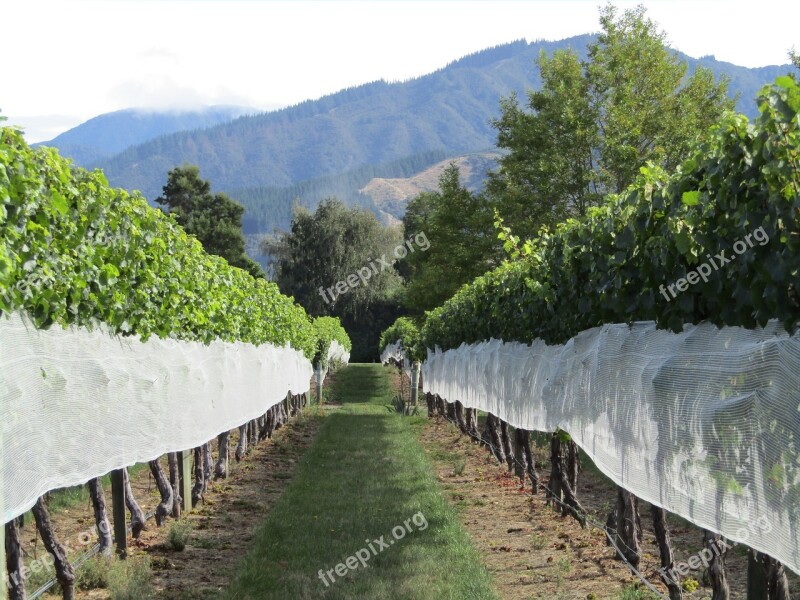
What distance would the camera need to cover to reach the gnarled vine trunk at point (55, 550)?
6.22 m

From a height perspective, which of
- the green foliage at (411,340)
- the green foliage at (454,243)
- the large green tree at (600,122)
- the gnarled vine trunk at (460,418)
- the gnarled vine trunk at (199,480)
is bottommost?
the gnarled vine trunk at (460,418)

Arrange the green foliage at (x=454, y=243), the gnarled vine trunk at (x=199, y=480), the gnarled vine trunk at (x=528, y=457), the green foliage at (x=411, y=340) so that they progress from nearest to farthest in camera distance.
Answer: the gnarled vine trunk at (x=199, y=480)
the gnarled vine trunk at (x=528, y=457)
the green foliage at (x=411, y=340)
the green foliage at (x=454, y=243)

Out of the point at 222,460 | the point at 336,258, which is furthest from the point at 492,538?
the point at 336,258

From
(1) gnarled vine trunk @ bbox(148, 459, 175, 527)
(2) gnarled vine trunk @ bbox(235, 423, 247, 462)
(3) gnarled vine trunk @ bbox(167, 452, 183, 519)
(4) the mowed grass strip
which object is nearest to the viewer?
(4) the mowed grass strip

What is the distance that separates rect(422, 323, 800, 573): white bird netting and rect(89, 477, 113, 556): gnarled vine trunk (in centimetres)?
404

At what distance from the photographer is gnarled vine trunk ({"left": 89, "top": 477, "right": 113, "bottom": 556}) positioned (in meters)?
7.37

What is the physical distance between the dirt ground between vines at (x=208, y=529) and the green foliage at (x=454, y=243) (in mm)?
16516

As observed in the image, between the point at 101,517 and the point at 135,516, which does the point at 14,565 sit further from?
the point at 135,516

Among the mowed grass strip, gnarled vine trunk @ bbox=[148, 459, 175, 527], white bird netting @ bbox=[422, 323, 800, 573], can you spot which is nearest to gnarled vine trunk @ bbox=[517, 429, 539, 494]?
the mowed grass strip

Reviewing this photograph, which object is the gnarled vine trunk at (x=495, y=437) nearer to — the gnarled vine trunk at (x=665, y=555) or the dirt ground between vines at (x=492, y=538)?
the dirt ground between vines at (x=492, y=538)

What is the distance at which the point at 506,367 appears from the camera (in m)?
11.8

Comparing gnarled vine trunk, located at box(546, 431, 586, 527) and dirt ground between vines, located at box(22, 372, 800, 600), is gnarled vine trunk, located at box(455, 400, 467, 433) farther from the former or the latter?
gnarled vine trunk, located at box(546, 431, 586, 527)

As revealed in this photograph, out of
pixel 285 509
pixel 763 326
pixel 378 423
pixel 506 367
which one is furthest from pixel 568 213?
pixel 763 326

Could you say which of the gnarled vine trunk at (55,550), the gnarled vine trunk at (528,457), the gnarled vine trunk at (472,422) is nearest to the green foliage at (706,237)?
the gnarled vine trunk at (528,457)
